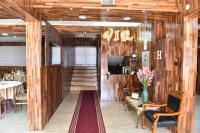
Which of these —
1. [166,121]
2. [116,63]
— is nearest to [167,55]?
[166,121]

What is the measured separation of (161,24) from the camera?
4922 millimetres

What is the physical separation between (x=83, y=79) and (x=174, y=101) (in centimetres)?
715

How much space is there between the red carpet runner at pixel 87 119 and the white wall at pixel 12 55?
579 cm

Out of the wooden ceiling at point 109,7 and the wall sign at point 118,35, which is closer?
the wooden ceiling at point 109,7

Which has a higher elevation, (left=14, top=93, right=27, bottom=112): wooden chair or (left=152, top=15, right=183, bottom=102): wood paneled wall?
(left=152, top=15, right=183, bottom=102): wood paneled wall

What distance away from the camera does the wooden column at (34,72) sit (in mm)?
4191

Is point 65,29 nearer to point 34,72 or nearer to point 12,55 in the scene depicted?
point 34,72

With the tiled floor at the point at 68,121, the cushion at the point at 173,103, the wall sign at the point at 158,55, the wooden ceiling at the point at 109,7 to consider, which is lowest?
the tiled floor at the point at 68,121

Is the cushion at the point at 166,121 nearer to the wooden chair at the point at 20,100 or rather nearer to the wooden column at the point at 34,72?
the wooden column at the point at 34,72

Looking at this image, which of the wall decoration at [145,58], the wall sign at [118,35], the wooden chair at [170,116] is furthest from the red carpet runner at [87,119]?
the wall sign at [118,35]

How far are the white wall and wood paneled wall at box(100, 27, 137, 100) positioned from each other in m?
5.74

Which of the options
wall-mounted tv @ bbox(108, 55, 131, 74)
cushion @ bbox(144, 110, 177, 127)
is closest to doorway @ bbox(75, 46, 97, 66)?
wall-mounted tv @ bbox(108, 55, 131, 74)

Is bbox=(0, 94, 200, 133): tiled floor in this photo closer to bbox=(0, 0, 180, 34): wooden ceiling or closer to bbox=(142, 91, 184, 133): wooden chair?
bbox=(142, 91, 184, 133): wooden chair

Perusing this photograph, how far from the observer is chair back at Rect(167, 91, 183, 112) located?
3.61 metres
